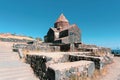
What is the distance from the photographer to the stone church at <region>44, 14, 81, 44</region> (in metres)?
35.7

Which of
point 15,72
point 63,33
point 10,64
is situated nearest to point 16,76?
point 15,72

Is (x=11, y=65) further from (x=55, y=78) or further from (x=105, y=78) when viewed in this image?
(x=105, y=78)

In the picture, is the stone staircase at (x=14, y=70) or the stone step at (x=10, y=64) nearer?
the stone staircase at (x=14, y=70)

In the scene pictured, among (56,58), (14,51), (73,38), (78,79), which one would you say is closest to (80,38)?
(73,38)

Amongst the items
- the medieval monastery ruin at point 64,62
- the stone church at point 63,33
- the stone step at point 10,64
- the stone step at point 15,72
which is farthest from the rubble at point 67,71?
the stone church at point 63,33

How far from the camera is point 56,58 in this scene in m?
9.91

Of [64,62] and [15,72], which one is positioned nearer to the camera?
[15,72]

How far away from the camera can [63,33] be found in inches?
1487

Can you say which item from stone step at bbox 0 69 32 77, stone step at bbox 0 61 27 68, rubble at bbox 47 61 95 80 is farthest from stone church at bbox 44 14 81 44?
rubble at bbox 47 61 95 80

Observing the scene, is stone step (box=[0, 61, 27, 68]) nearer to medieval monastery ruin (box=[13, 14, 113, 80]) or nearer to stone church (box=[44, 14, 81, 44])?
medieval monastery ruin (box=[13, 14, 113, 80])

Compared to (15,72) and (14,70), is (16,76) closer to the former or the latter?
(15,72)

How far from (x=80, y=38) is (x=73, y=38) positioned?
326 centimetres

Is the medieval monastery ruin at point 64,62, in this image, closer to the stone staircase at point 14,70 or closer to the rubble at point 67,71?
the rubble at point 67,71

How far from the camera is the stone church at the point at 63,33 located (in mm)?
35694
